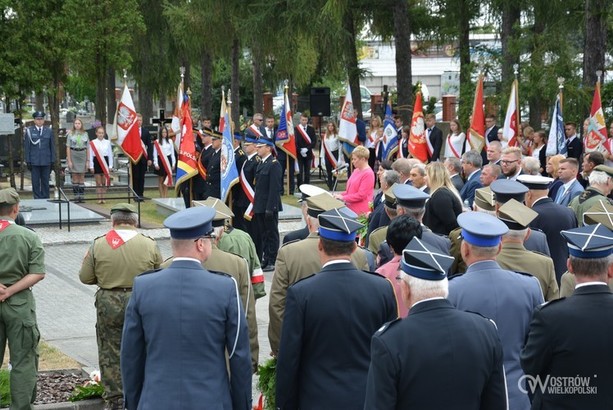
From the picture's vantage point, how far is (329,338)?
19.2 feet

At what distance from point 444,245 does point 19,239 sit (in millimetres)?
3137

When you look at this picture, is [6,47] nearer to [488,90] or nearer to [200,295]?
[488,90]

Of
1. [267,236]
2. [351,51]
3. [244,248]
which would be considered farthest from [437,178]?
[351,51]

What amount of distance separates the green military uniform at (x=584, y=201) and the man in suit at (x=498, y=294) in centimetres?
473

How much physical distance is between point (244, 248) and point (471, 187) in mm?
4431

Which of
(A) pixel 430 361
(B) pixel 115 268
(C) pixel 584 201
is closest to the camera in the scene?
(A) pixel 430 361

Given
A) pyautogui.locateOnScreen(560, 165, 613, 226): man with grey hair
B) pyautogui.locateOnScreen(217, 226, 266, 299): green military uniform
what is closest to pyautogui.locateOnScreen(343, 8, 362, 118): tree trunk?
pyautogui.locateOnScreen(560, 165, 613, 226): man with grey hair

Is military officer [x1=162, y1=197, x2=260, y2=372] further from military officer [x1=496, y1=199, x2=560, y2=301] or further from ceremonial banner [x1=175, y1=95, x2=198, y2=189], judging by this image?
ceremonial banner [x1=175, y1=95, x2=198, y2=189]

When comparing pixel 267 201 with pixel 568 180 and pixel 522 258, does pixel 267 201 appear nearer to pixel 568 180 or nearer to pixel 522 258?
pixel 568 180

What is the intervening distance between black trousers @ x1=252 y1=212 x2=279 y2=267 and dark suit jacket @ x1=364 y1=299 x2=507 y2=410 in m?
10.7

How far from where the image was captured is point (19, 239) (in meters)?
8.34

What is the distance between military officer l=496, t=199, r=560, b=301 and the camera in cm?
698

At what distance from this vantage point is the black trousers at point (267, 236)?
51.2ft

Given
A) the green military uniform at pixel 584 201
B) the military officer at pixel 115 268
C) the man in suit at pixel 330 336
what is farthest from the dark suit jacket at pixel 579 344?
→ the green military uniform at pixel 584 201
